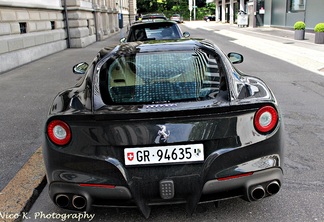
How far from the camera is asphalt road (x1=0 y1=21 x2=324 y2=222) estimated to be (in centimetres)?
316

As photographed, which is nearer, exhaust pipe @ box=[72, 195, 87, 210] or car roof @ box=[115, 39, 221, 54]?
exhaust pipe @ box=[72, 195, 87, 210]

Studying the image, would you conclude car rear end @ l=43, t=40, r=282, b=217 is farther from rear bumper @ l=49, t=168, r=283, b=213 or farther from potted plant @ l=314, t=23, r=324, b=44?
potted plant @ l=314, t=23, r=324, b=44

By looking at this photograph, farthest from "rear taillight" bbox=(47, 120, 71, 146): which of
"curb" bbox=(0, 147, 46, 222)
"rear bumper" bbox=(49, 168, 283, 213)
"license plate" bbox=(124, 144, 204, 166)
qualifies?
"curb" bbox=(0, 147, 46, 222)

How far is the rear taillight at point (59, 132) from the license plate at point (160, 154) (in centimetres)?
48

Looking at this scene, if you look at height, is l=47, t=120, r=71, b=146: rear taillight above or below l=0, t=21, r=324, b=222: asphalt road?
above

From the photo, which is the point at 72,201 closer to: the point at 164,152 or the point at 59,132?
the point at 59,132

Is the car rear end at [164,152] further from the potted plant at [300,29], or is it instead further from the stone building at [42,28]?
the potted plant at [300,29]

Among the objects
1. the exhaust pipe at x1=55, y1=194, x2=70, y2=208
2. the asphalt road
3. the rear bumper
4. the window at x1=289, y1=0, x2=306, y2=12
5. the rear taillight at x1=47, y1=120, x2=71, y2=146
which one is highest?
→ the window at x1=289, y1=0, x2=306, y2=12

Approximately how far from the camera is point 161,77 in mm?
3211

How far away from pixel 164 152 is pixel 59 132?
2.69ft

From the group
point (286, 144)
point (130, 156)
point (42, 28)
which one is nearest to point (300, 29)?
point (42, 28)

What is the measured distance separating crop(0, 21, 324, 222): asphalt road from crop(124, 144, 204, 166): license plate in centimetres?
72

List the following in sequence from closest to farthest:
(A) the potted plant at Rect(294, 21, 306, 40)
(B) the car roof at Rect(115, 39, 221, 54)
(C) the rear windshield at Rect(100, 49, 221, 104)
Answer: (C) the rear windshield at Rect(100, 49, 221, 104) → (B) the car roof at Rect(115, 39, 221, 54) → (A) the potted plant at Rect(294, 21, 306, 40)

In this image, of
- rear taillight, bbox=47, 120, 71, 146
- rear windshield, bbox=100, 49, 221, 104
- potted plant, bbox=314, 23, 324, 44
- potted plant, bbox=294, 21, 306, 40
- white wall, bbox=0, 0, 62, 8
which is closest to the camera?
rear taillight, bbox=47, 120, 71, 146
